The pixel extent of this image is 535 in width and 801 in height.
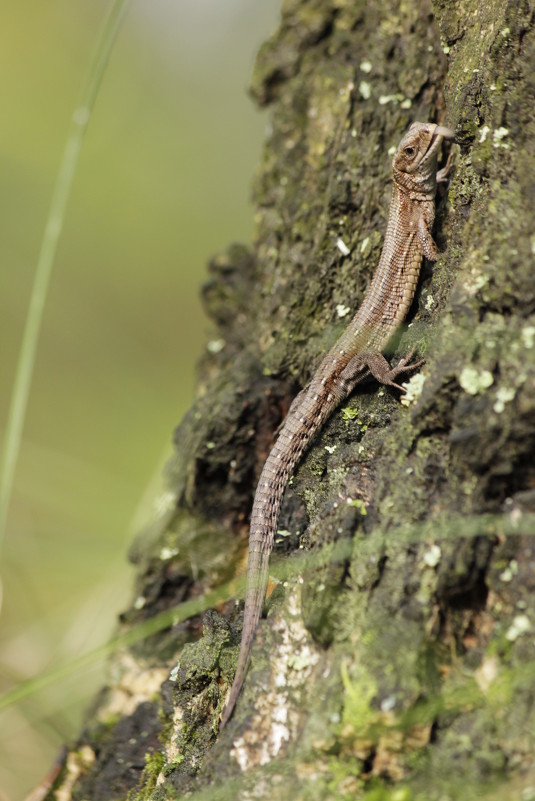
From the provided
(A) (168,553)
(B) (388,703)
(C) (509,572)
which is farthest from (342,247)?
(B) (388,703)

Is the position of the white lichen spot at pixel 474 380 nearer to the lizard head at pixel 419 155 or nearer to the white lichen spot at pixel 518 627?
the white lichen spot at pixel 518 627

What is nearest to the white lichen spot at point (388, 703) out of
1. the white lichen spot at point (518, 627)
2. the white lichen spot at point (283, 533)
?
the white lichen spot at point (518, 627)

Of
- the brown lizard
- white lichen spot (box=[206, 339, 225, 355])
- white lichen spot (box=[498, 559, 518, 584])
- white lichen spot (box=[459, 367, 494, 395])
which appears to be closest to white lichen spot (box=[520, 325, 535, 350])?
white lichen spot (box=[459, 367, 494, 395])

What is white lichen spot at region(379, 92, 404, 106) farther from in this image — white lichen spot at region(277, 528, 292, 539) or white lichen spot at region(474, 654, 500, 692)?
white lichen spot at region(474, 654, 500, 692)

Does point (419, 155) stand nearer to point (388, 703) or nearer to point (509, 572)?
point (509, 572)

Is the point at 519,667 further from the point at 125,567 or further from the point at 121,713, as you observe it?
the point at 125,567

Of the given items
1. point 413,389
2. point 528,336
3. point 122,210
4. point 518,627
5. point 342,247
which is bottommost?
point 518,627
